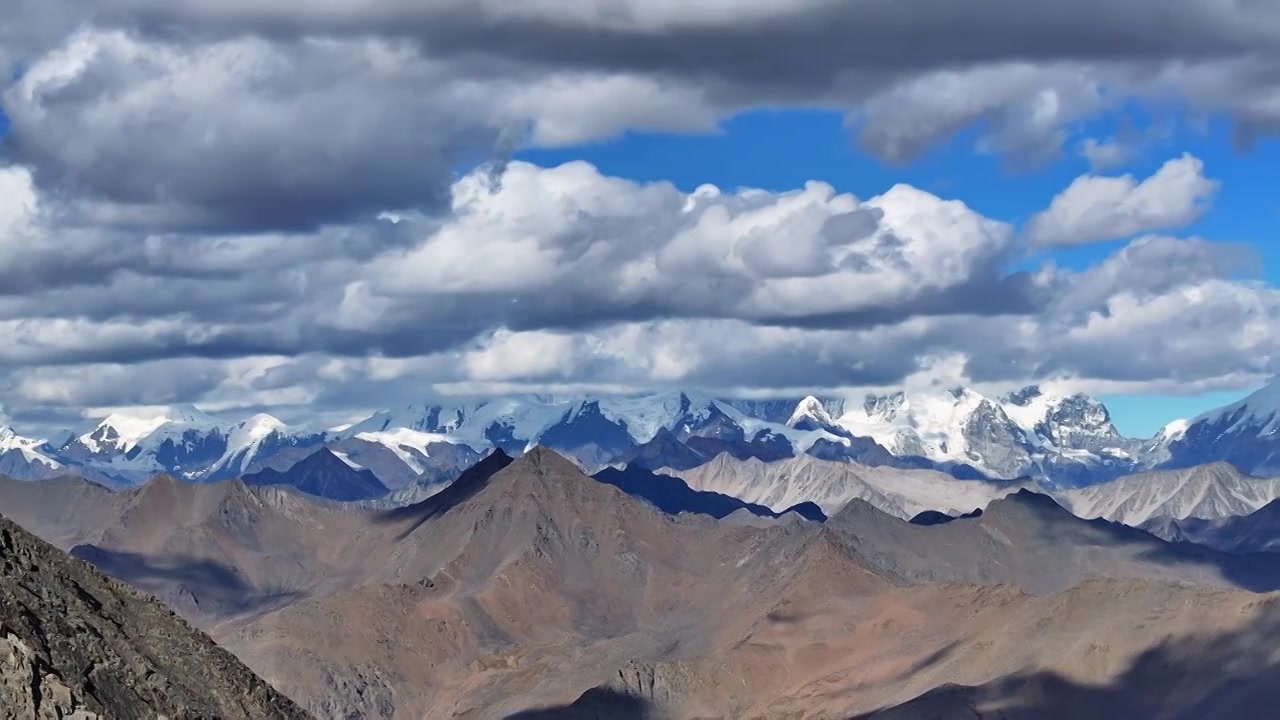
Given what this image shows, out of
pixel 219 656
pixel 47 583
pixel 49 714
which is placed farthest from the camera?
pixel 219 656

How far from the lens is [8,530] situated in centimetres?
11788

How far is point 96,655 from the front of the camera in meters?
109

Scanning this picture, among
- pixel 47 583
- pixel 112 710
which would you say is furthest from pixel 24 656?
pixel 47 583

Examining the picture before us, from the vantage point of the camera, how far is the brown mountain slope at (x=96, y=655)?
94.2 meters

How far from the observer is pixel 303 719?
127000 millimetres

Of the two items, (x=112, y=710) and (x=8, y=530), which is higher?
(x=8, y=530)

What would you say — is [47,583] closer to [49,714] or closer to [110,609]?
[110,609]

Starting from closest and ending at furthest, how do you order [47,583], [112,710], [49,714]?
1. [49,714]
2. [112,710]
3. [47,583]

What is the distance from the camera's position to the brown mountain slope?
94250mm

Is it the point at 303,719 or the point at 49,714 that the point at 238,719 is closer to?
the point at 303,719

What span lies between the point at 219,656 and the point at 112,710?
2283 centimetres

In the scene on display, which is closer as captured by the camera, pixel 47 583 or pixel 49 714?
pixel 49 714

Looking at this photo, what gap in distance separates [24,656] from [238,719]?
27.1 m

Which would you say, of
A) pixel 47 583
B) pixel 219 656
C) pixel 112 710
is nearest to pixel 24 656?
pixel 112 710
